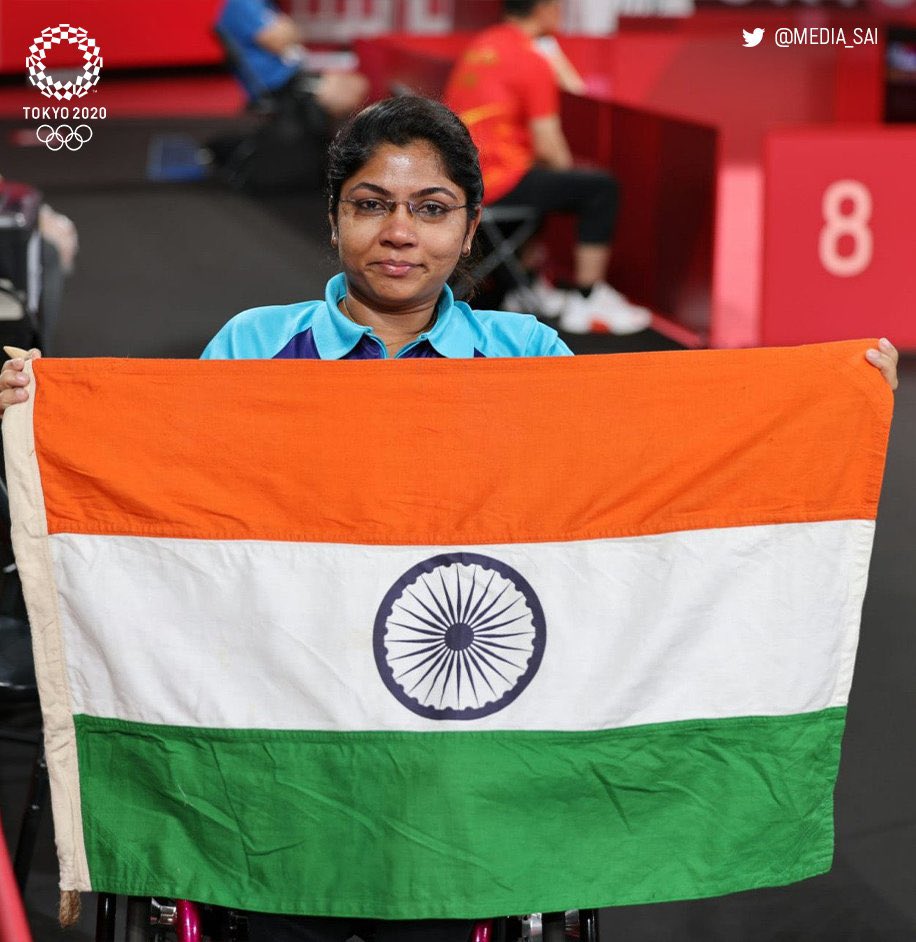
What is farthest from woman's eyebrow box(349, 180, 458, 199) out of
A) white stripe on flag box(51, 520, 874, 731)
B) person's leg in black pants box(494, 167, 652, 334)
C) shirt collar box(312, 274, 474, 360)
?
person's leg in black pants box(494, 167, 652, 334)

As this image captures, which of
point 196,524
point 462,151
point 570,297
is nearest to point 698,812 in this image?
point 196,524

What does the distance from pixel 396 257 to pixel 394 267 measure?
0.02 metres

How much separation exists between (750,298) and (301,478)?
6277 mm

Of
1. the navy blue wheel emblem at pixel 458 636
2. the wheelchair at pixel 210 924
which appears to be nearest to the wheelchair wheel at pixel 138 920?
the wheelchair at pixel 210 924

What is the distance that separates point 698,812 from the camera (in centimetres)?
230

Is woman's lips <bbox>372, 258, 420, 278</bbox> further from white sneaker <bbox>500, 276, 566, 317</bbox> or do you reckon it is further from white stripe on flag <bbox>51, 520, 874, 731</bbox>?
white sneaker <bbox>500, 276, 566, 317</bbox>

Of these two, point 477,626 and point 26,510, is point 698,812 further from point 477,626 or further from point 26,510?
point 26,510

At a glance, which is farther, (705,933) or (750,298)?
(750,298)

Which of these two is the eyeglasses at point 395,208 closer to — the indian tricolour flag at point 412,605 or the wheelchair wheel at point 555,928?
the indian tricolour flag at point 412,605

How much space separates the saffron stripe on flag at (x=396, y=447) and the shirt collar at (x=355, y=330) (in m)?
0.16

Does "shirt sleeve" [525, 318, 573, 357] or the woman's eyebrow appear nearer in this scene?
the woman's eyebrow

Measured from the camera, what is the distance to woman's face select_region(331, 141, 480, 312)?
231 centimetres

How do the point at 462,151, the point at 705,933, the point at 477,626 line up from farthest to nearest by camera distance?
the point at 705,933 → the point at 462,151 → the point at 477,626

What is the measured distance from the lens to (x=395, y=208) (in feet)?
7.59
